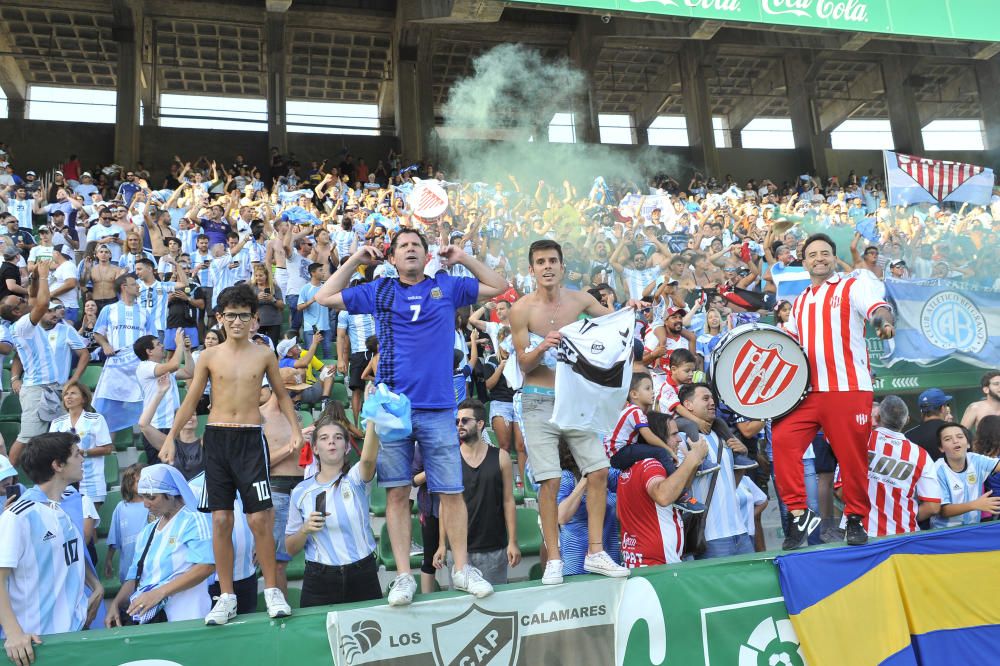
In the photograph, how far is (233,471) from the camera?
416 centimetres

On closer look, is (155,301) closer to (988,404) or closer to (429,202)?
(429,202)

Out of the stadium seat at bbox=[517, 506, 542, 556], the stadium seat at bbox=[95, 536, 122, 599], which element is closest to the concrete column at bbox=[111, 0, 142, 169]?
the stadium seat at bbox=[95, 536, 122, 599]

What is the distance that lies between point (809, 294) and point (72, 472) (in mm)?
4595

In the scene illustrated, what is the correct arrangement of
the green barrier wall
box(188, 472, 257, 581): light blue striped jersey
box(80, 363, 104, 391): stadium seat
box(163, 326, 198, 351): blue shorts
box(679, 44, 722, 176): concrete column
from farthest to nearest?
box(679, 44, 722, 176): concrete column, box(163, 326, 198, 351): blue shorts, box(80, 363, 104, 391): stadium seat, box(188, 472, 257, 581): light blue striped jersey, the green barrier wall

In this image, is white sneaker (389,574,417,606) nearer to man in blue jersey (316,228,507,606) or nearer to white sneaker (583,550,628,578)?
man in blue jersey (316,228,507,606)

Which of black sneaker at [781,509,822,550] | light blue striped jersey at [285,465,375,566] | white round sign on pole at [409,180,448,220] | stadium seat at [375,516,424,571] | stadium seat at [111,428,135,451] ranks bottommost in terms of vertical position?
stadium seat at [375,516,424,571]

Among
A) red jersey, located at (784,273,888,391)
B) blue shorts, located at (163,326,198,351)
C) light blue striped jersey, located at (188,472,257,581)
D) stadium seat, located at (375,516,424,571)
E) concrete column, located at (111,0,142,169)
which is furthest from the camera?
concrete column, located at (111,0,142,169)

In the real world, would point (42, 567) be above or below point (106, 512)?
below

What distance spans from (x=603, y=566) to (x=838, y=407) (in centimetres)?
175

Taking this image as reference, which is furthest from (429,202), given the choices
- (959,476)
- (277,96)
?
(277,96)

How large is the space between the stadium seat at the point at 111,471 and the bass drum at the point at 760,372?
568cm

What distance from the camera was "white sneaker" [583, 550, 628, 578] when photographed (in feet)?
14.4

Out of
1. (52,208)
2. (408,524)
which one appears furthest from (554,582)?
(52,208)

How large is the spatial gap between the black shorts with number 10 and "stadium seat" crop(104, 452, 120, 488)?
379 centimetres
